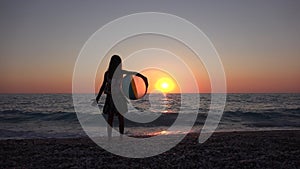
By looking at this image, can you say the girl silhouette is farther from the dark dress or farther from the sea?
the sea

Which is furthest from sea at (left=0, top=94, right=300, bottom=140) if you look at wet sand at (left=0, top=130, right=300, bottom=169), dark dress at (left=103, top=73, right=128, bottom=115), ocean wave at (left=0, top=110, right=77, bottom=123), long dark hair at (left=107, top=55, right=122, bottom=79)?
wet sand at (left=0, top=130, right=300, bottom=169)

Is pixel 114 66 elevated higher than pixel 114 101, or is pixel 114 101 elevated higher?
pixel 114 66

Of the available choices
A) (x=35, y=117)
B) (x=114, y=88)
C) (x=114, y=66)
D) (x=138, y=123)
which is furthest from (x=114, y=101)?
(x=35, y=117)

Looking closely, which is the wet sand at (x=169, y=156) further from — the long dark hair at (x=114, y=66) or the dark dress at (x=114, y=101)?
the long dark hair at (x=114, y=66)

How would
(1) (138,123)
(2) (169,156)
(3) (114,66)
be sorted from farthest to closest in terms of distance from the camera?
(1) (138,123), (3) (114,66), (2) (169,156)

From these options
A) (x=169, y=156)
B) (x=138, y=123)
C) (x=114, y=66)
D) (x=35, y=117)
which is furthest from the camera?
(x=35, y=117)

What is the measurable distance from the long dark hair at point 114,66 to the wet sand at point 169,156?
83.9 inches

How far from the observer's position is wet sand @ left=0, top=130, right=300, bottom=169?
19.4 ft

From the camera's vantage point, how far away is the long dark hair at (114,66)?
26.6ft

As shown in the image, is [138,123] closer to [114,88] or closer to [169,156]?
[114,88]

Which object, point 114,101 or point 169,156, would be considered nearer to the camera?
point 169,156

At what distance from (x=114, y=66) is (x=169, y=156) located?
3034mm

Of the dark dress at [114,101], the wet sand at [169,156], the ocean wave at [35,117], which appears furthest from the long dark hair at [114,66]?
the ocean wave at [35,117]

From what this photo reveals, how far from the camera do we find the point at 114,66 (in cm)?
812
